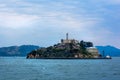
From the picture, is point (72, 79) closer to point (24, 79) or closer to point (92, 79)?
point (92, 79)

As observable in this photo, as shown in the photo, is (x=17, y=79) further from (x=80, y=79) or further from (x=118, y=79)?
(x=118, y=79)

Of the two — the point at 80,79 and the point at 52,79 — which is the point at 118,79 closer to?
the point at 80,79

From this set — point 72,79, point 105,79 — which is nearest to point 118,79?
point 105,79

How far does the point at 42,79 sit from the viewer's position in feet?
262

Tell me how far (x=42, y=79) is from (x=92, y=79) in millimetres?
9643

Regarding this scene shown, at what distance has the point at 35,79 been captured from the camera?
263 ft

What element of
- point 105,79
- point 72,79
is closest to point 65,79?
point 72,79

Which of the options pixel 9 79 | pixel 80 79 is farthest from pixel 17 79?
pixel 80 79

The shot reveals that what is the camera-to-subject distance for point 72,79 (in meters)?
80.8

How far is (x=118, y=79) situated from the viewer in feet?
262

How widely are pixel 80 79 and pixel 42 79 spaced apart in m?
7.47

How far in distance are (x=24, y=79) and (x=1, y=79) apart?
4994mm

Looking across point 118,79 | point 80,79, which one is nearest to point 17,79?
point 80,79

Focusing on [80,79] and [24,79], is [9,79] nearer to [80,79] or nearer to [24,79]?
[24,79]
